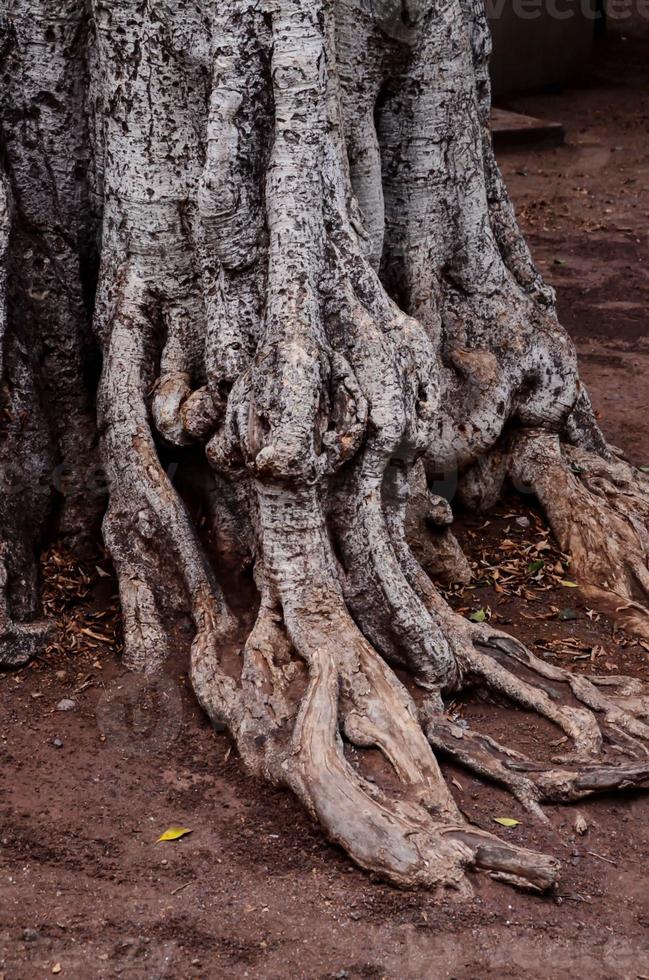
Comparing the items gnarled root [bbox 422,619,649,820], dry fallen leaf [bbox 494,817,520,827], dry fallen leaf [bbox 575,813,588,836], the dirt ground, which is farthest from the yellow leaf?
dry fallen leaf [bbox 575,813,588,836]

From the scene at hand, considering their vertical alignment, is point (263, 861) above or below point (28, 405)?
below

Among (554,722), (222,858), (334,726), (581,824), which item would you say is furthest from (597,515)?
(222,858)

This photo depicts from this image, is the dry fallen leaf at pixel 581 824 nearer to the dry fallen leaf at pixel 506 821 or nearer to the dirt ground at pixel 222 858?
the dirt ground at pixel 222 858

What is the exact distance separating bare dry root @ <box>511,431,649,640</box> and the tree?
0.02 meters

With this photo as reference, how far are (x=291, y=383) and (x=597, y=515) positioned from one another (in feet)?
7.02

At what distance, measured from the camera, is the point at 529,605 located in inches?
215

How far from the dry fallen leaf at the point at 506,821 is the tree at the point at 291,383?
0.10 metres

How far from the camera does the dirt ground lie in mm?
3482

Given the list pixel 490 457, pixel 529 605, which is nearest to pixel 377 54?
pixel 490 457

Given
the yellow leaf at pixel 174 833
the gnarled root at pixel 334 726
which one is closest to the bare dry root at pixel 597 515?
the gnarled root at pixel 334 726

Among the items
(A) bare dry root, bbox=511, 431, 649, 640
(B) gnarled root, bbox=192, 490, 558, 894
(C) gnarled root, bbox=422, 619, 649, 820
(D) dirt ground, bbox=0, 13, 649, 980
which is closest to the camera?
(D) dirt ground, bbox=0, 13, 649, 980

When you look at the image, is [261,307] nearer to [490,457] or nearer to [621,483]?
[490,457]

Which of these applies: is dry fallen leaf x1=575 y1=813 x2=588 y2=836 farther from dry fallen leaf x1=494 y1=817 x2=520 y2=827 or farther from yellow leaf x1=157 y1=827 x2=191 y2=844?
yellow leaf x1=157 y1=827 x2=191 y2=844

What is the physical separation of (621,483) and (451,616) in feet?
5.30
